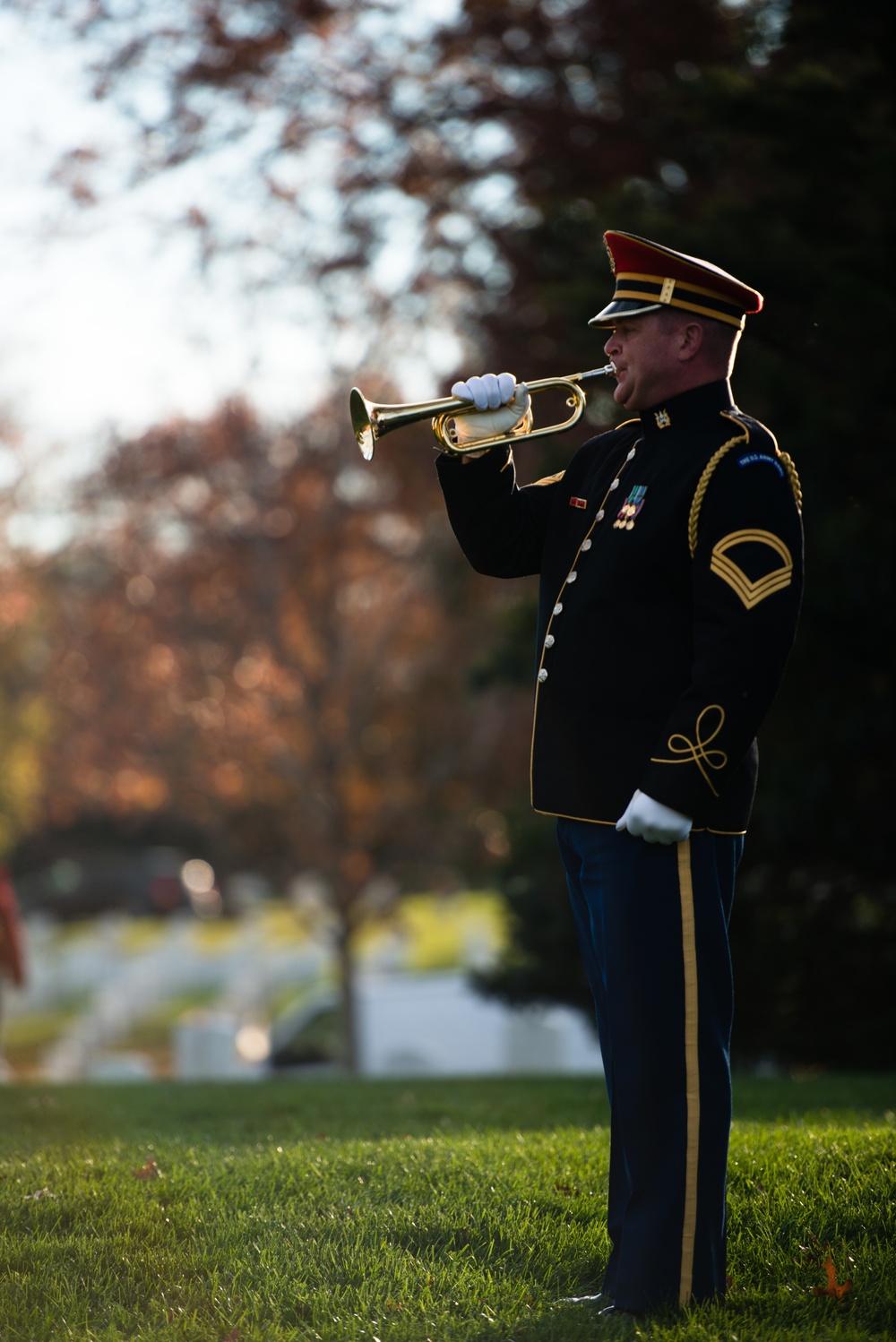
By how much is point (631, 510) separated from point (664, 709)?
0.49 m

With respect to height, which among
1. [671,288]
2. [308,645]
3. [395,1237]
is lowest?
[308,645]

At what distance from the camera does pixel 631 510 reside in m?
3.39

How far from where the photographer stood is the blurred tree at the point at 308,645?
52.5 feet

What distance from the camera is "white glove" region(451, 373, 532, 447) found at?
11.9 ft

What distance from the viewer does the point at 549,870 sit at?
9.70 m

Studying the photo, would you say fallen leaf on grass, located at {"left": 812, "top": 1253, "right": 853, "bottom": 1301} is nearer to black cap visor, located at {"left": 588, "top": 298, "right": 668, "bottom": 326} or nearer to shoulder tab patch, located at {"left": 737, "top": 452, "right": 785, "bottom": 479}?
shoulder tab patch, located at {"left": 737, "top": 452, "right": 785, "bottom": 479}

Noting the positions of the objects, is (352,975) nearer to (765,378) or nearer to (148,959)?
(148,959)

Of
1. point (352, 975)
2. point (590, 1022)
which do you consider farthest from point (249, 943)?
point (590, 1022)

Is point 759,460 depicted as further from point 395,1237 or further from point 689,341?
point 395,1237

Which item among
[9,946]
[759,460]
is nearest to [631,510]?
[759,460]

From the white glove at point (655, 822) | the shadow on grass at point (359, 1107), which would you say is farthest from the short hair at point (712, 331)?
the shadow on grass at point (359, 1107)

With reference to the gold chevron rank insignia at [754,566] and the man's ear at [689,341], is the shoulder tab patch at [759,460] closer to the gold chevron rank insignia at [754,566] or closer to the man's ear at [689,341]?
the gold chevron rank insignia at [754,566]

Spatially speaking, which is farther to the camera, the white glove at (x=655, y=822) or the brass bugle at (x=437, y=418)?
the brass bugle at (x=437, y=418)

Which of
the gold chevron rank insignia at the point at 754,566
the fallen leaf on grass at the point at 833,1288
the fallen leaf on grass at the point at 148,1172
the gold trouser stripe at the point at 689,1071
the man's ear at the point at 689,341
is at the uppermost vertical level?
the man's ear at the point at 689,341
